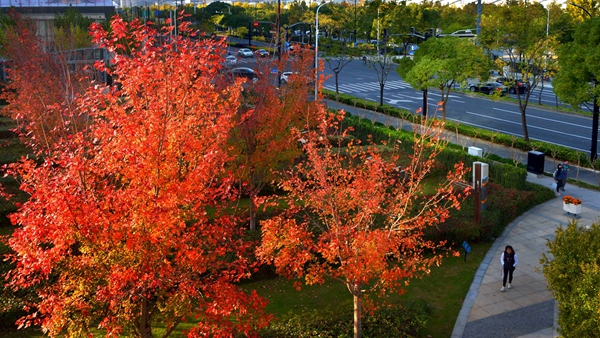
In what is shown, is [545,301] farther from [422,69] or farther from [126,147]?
[422,69]

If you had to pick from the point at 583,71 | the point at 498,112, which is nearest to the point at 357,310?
the point at 583,71

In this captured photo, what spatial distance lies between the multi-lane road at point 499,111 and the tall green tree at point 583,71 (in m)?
4.46

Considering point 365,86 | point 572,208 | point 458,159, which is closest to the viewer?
point 572,208

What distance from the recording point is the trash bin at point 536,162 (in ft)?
84.4

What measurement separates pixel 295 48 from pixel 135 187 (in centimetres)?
1648

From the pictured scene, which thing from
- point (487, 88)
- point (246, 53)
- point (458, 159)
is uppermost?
point (246, 53)

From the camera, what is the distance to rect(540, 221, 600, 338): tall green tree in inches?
424

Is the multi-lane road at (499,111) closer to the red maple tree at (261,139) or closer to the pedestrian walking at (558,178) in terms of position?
the red maple tree at (261,139)

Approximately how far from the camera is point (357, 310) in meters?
12.0

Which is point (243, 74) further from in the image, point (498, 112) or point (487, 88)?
point (487, 88)

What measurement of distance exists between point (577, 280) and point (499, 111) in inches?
1249

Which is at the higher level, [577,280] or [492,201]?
[577,280]

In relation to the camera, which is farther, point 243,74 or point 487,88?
point 487,88

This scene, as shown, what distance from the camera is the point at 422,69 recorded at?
3538 cm
